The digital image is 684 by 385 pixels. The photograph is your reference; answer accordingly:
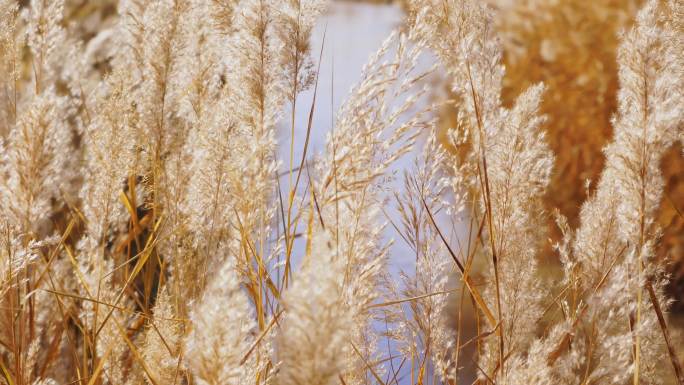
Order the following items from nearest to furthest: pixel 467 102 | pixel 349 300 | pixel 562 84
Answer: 1. pixel 349 300
2. pixel 467 102
3. pixel 562 84

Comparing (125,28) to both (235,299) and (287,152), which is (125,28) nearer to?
(235,299)

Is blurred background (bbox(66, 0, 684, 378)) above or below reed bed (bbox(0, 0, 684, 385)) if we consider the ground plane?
above

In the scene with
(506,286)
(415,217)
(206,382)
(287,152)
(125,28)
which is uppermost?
(287,152)

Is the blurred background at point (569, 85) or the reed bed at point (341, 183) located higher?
the blurred background at point (569, 85)

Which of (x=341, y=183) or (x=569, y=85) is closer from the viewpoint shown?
(x=341, y=183)

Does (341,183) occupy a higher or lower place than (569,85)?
lower

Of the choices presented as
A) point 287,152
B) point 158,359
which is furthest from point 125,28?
point 287,152

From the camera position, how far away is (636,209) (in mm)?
625

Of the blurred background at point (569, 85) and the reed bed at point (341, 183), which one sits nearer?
the reed bed at point (341, 183)

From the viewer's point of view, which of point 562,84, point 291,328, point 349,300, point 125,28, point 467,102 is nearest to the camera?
point 291,328

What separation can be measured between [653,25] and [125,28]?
2.02 feet

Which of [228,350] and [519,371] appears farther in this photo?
[519,371]

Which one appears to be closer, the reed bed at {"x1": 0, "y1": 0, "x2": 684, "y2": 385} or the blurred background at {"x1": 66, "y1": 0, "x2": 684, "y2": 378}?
the reed bed at {"x1": 0, "y1": 0, "x2": 684, "y2": 385}

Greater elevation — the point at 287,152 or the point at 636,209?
the point at 287,152
